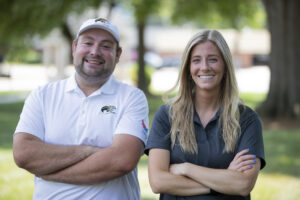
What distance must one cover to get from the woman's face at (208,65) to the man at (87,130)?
55 cm

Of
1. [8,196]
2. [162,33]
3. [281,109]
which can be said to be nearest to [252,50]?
[162,33]

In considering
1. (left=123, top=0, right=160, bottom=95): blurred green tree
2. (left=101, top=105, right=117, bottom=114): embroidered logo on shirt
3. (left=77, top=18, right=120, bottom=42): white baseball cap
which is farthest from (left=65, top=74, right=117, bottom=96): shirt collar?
(left=123, top=0, right=160, bottom=95): blurred green tree

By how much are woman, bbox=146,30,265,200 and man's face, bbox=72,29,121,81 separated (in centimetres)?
57

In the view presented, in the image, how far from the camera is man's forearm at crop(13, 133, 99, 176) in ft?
11.1

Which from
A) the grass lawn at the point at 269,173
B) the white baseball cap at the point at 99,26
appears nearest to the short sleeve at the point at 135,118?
the white baseball cap at the point at 99,26

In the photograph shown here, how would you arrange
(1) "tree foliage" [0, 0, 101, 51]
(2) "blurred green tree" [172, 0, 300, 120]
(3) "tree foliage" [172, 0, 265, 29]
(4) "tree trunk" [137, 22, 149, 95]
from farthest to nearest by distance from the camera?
(4) "tree trunk" [137, 22, 149, 95] → (3) "tree foliage" [172, 0, 265, 29] → (1) "tree foliage" [0, 0, 101, 51] → (2) "blurred green tree" [172, 0, 300, 120]

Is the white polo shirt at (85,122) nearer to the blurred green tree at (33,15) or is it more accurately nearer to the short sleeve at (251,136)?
the short sleeve at (251,136)

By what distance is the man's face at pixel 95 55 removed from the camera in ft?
11.8

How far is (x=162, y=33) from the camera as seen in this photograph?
60281 mm

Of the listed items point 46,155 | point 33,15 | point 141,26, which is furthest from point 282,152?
point 141,26

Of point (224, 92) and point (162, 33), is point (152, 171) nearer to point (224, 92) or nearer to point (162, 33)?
point (224, 92)

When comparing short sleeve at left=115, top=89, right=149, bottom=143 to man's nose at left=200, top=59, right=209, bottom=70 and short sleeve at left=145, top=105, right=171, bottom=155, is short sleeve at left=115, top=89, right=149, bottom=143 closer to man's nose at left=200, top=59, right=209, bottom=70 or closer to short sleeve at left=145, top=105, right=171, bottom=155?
short sleeve at left=145, top=105, right=171, bottom=155

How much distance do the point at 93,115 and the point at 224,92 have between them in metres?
1.00

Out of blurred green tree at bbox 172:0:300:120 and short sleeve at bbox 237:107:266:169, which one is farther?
blurred green tree at bbox 172:0:300:120
